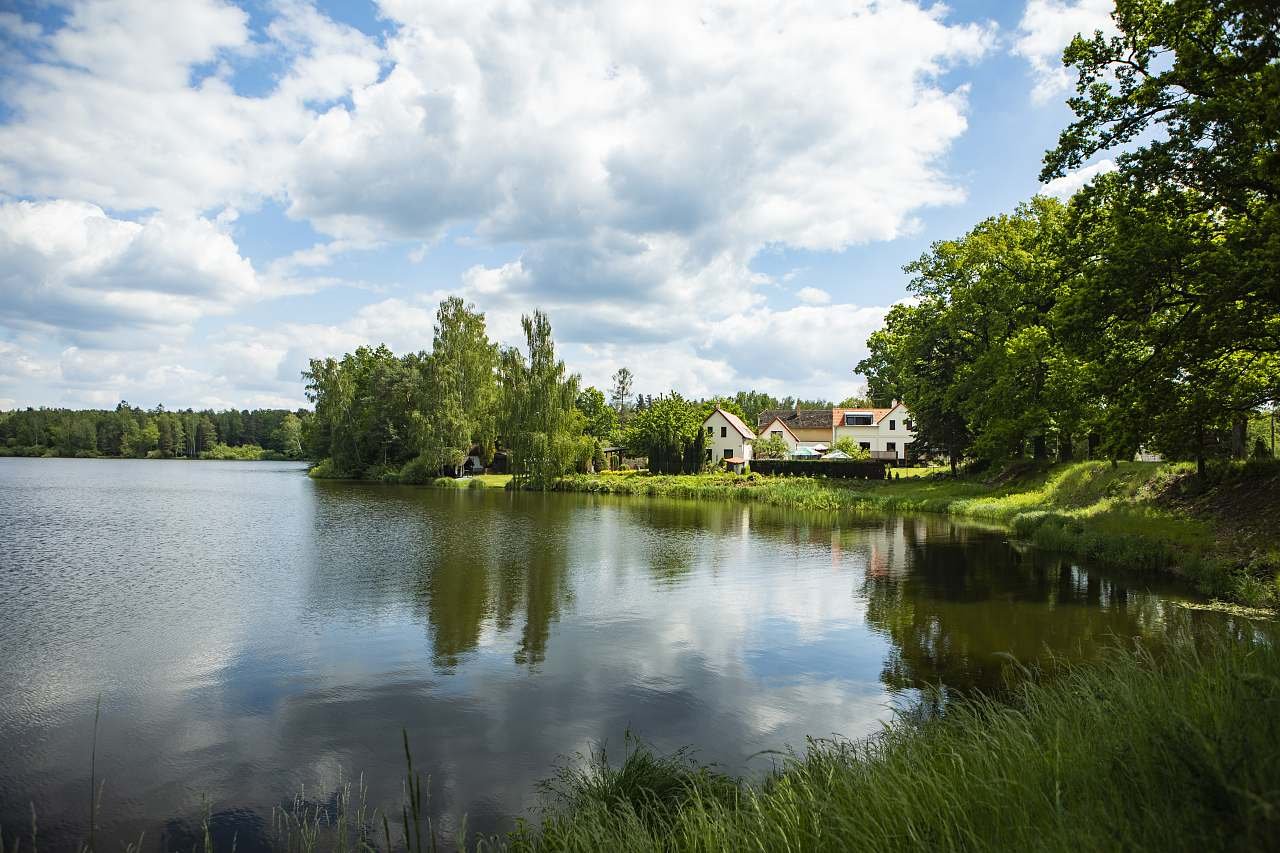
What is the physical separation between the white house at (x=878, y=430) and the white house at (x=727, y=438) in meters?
11.9

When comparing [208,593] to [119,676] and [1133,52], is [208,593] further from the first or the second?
[1133,52]

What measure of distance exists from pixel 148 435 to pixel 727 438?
114 meters

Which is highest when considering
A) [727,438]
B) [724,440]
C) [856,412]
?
[856,412]

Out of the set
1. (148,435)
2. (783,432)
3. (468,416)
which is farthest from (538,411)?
(148,435)

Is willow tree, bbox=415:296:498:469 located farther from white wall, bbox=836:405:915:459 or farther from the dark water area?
white wall, bbox=836:405:915:459

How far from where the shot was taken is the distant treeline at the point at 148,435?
125438 millimetres

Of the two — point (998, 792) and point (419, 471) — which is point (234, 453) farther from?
point (998, 792)

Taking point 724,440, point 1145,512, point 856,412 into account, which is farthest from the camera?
point 856,412

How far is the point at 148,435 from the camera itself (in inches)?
5103

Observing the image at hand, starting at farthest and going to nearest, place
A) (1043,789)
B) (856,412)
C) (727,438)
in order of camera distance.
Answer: (856,412) → (727,438) → (1043,789)

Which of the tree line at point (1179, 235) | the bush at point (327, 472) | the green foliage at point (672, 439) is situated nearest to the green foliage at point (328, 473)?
the bush at point (327, 472)

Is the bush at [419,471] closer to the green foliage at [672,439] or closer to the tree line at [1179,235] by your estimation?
the green foliage at [672,439]

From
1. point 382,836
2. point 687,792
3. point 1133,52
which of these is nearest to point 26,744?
point 382,836

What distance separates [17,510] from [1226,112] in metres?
43.9
